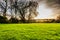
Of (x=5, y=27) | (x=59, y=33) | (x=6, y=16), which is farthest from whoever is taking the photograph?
(x=6, y=16)

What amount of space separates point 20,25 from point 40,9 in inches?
35.2

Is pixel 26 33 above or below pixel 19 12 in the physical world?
below

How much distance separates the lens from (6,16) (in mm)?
5180

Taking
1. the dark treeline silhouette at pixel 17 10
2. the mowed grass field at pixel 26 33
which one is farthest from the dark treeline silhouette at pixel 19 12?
the mowed grass field at pixel 26 33

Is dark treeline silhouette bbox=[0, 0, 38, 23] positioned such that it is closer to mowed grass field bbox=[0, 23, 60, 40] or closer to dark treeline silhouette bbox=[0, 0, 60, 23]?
dark treeline silhouette bbox=[0, 0, 60, 23]

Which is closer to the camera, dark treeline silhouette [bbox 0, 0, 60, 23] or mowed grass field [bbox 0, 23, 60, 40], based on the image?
mowed grass field [bbox 0, 23, 60, 40]

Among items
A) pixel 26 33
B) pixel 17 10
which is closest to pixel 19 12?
pixel 17 10

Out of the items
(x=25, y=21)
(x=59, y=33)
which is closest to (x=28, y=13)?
(x=25, y=21)

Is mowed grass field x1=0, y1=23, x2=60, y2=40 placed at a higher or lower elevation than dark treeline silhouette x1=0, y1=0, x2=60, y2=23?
lower

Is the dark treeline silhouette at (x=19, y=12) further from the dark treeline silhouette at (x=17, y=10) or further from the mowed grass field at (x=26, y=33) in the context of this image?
the mowed grass field at (x=26, y=33)

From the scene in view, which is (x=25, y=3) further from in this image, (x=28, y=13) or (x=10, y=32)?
(x=10, y=32)

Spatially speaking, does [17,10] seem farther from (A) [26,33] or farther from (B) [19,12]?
(A) [26,33]

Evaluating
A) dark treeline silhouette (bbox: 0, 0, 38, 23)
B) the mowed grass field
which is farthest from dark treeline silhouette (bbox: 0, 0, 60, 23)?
the mowed grass field

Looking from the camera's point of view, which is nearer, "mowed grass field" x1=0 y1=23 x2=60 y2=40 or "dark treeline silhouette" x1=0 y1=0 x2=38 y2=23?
"mowed grass field" x1=0 y1=23 x2=60 y2=40
